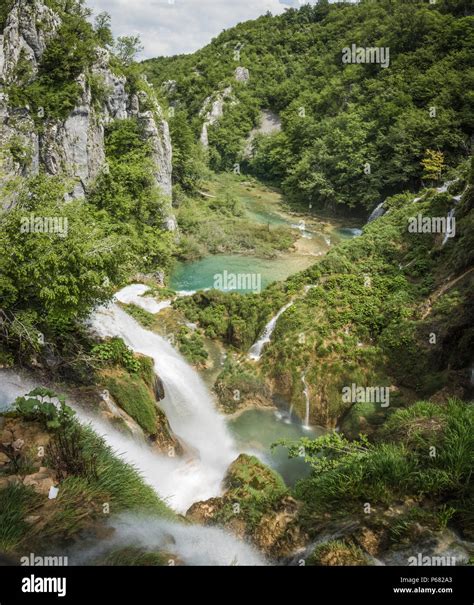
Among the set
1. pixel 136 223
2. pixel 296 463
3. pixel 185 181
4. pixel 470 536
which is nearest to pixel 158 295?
pixel 136 223

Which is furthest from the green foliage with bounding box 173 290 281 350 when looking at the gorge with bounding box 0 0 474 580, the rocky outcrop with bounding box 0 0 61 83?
the rocky outcrop with bounding box 0 0 61 83

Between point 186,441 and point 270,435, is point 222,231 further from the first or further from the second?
point 186,441

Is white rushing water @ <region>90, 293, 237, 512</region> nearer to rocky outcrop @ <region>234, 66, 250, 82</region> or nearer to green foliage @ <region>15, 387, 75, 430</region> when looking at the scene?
green foliage @ <region>15, 387, 75, 430</region>

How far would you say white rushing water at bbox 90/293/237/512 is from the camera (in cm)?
1128

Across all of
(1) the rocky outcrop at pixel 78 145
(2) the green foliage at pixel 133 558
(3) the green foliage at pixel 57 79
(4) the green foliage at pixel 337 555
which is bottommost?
(4) the green foliage at pixel 337 555

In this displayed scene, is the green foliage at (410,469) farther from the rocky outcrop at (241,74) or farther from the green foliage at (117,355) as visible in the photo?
the rocky outcrop at (241,74)

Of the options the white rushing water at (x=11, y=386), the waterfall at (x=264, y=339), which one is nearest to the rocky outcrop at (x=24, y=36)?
the white rushing water at (x=11, y=386)

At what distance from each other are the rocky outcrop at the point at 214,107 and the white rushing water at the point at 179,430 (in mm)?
65716

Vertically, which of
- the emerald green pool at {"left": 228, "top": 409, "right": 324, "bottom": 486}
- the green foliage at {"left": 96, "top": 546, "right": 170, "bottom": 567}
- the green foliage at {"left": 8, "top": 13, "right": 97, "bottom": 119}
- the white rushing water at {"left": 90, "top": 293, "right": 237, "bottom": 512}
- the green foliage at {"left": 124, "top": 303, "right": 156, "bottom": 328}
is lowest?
the emerald green pool at {"left": 228, "top": 409, "right": 324, "bottom": 486}

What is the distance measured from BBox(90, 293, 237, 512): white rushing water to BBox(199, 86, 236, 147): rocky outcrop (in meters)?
65.7

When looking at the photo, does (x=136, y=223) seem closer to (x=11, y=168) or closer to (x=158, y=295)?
(x=158, y=295)

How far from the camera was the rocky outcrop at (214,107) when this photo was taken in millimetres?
76062

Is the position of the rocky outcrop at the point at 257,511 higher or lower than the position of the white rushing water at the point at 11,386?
lower

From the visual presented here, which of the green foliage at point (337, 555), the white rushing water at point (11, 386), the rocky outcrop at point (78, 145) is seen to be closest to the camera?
the green foliage at point (337, 555)
